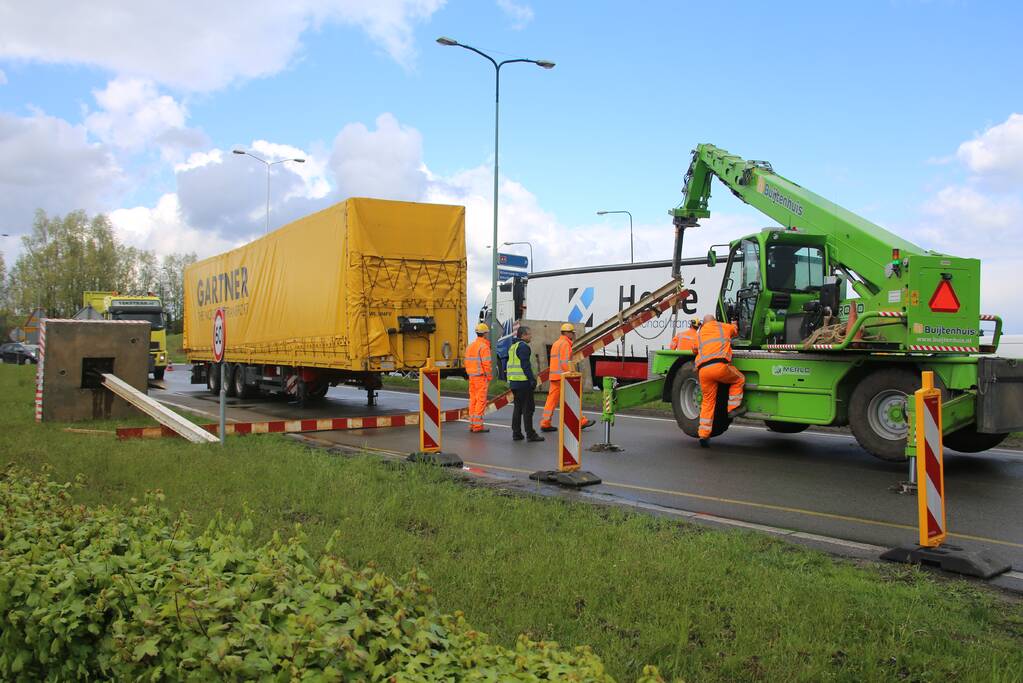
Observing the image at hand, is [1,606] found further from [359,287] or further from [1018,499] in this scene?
[359,287]

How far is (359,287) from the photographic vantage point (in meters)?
14.8

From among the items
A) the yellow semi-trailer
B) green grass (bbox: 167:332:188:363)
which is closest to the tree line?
green grass (bbox: 167:332:188:363)

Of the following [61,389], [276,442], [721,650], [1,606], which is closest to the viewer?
[1,606]

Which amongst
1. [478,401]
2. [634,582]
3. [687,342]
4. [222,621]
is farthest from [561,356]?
[222,621]

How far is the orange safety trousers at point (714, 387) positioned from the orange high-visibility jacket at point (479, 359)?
3.87 meters

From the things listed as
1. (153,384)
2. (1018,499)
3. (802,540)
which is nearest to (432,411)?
(802,540)

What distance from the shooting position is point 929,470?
5.95m

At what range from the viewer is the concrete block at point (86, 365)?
44.8 feet

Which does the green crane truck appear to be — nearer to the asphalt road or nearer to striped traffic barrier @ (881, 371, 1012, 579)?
the asphalt road

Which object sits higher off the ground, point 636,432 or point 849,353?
point 849,353

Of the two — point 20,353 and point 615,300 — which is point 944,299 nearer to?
point 615,300

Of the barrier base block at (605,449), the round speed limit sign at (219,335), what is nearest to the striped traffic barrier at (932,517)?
the barrier base block at (605,449)

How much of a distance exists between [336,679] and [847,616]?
297 centimetres

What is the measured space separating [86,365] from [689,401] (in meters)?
10.0
